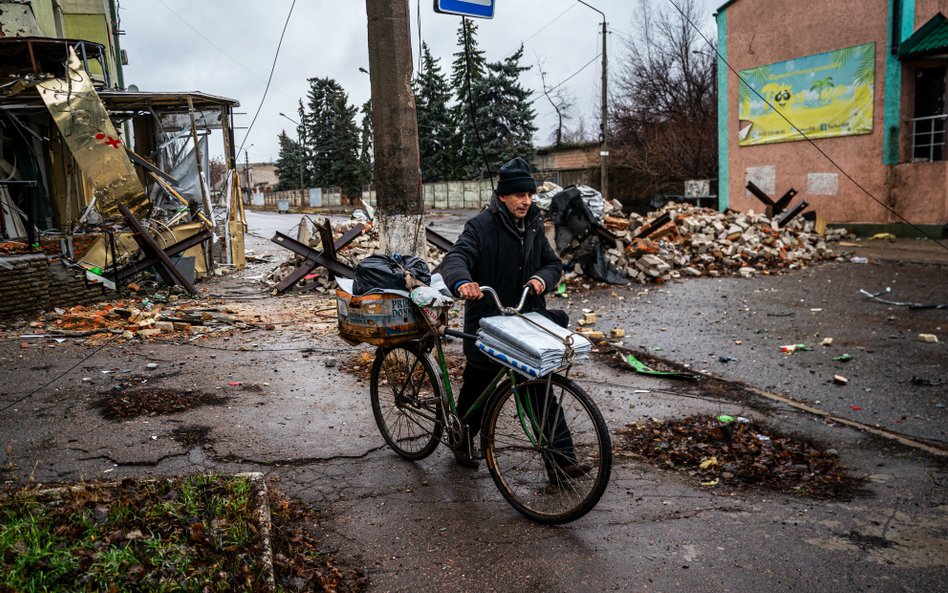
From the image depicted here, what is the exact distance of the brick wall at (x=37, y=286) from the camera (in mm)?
9477

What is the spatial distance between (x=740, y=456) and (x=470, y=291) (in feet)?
7.39

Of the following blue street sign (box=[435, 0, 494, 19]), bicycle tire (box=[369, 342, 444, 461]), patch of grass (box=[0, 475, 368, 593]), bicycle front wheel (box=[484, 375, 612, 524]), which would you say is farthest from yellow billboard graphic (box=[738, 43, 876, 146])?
patch of grass (box=[0, 475, 368, 593])

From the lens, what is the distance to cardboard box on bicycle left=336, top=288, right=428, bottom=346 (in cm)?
406

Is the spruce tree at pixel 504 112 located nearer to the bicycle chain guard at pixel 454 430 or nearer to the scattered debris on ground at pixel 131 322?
the scattered debris on ground at pixel 131 322

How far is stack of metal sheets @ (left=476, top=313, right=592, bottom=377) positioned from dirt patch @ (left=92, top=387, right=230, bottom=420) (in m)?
3.14

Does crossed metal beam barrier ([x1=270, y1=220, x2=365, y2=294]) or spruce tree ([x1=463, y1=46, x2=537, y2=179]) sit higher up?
spruce tree ([x1=463, y1=46, x2=537, y2=179])

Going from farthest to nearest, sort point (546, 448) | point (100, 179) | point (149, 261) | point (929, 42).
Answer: point (929, 42) → point (100, 179) → point (149, 261) → point (546, 448)

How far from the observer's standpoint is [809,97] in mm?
19547

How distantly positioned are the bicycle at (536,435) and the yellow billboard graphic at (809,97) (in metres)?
18.2

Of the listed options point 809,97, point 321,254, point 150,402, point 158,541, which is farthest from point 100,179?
point 809,97

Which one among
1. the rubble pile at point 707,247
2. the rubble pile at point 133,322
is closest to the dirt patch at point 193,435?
the rubble pile at point 133,322

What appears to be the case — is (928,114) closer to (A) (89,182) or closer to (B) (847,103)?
(B) (847,103)

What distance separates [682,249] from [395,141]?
918 cm

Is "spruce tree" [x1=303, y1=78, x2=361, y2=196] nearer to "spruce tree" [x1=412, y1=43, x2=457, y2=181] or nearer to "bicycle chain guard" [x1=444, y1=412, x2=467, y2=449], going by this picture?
"spruce tree" [x1=412, y1=43, x2=457, y2=181]
